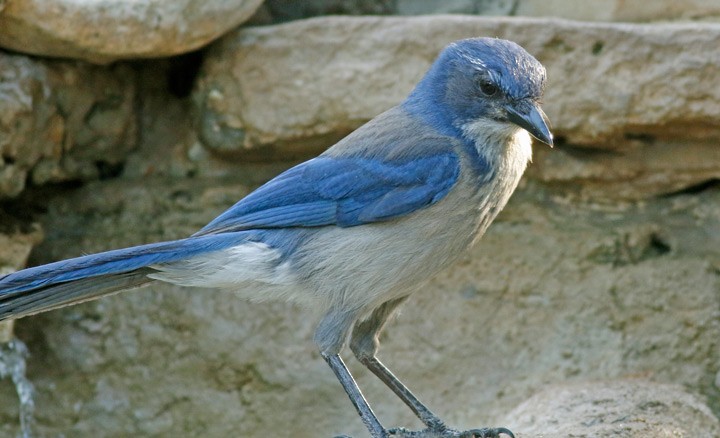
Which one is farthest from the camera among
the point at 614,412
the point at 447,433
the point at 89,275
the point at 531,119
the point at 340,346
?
the point at 614,412

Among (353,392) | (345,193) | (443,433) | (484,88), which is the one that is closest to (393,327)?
(443,433)

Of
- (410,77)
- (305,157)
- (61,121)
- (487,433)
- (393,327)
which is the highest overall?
(410,77)

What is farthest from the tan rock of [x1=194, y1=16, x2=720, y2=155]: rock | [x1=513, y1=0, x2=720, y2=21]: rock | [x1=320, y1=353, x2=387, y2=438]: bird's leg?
[x1=320, y1=353, x2=387, y2=438]: bird's leg

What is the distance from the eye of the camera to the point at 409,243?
4.32 m

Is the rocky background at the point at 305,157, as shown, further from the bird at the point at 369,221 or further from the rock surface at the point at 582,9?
the bird at the point at 369,221

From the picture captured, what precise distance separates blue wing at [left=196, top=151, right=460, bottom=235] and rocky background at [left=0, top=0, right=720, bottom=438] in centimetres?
109

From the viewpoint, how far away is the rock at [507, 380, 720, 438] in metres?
4.48

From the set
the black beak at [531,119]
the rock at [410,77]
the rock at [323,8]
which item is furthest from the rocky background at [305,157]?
the black beak at [531,119]

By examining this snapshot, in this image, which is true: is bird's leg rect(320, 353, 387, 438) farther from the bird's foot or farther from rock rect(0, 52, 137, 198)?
rock rect(0, 52, 137, 198)

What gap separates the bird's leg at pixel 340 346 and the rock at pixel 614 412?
24.4 inches

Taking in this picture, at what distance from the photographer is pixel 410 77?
5.57 m

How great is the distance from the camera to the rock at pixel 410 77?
17.6 feet

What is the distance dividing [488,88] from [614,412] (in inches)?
60.1

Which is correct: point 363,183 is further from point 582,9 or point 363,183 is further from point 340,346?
point 582,9
